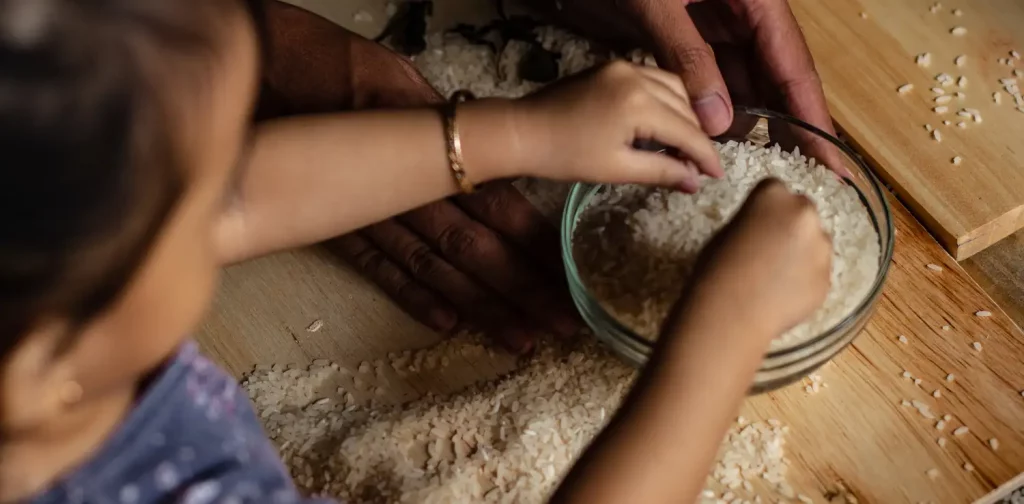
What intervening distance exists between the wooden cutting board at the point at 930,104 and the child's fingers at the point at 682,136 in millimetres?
223

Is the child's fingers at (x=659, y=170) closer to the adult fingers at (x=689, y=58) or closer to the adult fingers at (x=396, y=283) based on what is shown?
the adult fingers at (x=689, y=58)

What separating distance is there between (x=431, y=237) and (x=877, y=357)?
1.06 feet

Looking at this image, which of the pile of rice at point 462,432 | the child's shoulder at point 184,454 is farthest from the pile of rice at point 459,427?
the child's shoulder at point 184,454

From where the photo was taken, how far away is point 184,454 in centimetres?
46

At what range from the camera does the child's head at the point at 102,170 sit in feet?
0.89

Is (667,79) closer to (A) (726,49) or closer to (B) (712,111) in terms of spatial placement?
(B) (712,111)

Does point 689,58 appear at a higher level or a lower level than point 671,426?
higher

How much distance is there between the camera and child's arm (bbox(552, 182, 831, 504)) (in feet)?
1.52

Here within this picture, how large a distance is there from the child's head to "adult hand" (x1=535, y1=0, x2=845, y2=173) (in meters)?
0.37

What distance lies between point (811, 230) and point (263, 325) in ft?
1.27

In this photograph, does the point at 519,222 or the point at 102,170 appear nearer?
the point at 102,170

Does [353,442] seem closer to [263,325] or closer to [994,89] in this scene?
[263,325]

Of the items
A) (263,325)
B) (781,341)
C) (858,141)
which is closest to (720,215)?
(781,341)

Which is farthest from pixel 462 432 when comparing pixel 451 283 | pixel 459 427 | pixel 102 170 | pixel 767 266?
pixel 102 170
